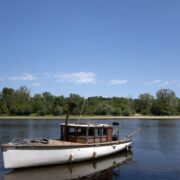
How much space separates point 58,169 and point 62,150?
69.1 inches

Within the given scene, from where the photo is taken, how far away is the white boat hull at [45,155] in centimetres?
3070

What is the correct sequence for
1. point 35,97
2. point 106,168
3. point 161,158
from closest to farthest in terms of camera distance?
1. point 106,168
2. point 161,158
3. point 35,97

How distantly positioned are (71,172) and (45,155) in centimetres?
278

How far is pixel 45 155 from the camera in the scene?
106 ft

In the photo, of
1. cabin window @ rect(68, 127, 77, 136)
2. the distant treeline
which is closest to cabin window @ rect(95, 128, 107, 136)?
cabin window @ rect(68, 127, 77, 136)

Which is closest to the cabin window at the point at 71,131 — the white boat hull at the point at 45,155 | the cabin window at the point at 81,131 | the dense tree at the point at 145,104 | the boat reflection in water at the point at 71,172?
the cabin window at the point at 81,131

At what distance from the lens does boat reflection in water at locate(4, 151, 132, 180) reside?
29.9 metres

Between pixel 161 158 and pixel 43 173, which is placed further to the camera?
pixel 161 158

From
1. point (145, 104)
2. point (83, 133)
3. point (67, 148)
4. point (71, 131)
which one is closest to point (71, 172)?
point (67, 148)

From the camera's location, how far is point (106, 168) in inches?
1336

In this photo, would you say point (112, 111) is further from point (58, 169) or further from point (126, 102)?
point (58, 169)

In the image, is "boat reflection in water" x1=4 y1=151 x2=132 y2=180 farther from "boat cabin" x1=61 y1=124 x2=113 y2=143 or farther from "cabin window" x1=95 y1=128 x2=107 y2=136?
"cabin window" x1=95 y1=128 x2=107 y2=136

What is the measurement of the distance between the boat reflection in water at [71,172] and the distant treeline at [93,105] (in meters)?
119

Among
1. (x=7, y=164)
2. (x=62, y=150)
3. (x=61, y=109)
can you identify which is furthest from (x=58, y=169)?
(x=61, y=109)
